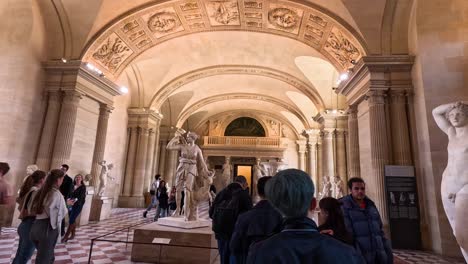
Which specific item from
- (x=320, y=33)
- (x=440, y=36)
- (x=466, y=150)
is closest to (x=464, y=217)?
(x=466, y=150)

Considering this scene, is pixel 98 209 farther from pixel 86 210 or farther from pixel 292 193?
pixel 292 193

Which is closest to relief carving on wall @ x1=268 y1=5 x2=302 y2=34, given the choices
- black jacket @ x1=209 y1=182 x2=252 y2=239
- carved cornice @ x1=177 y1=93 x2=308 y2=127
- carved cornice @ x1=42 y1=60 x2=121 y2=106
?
carved cornice @ x1=42 y1=60 x2=121 y2=106

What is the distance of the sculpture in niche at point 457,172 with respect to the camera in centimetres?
283

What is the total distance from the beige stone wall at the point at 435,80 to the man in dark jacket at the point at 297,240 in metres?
6.44

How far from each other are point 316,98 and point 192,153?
9.32 m

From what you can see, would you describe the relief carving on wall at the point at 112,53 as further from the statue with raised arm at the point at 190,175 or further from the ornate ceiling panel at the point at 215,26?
the statue with raised arm at the point at 190,175

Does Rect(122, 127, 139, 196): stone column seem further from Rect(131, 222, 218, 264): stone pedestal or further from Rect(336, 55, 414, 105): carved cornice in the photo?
Rect(336, 55, 414, 105): carved cornice

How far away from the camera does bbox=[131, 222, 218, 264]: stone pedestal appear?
4.44 meters

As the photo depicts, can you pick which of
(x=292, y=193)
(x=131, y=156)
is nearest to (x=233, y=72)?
(x=131, y=156)

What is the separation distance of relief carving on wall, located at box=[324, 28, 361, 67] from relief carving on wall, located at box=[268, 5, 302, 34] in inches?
49.0

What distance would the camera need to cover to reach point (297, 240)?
0.90 m

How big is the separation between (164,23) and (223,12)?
7.20 feet

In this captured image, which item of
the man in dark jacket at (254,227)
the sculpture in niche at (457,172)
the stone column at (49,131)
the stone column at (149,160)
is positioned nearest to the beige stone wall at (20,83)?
the stone column at (49,131)

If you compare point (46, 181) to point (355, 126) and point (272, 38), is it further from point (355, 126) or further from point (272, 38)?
point (272, 38)
